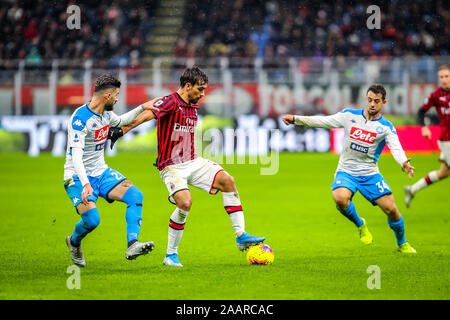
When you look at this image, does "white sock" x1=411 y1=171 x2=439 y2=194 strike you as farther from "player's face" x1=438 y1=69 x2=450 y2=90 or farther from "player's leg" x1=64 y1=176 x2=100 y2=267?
"player's leg" x1=64 y1=176 x2=100 y2=267

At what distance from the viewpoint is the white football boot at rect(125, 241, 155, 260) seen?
7262 millimetres

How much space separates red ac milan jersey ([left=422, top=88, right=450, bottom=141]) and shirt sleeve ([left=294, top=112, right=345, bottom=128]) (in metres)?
3.95

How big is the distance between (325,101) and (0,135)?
11619 mm

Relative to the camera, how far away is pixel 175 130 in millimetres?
7883

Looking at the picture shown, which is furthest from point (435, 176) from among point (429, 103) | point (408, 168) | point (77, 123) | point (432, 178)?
point (77, 123)

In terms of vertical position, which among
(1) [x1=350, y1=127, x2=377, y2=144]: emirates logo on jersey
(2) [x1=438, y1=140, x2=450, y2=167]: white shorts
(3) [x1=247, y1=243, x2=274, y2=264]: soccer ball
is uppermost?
(1) [x1=350, y1=127, x2=377, y2=144]: emirates logo on jersey

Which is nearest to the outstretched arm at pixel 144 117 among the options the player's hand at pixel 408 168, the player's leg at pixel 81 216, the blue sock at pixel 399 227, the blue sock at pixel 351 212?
the player's leg at pixel 81 216

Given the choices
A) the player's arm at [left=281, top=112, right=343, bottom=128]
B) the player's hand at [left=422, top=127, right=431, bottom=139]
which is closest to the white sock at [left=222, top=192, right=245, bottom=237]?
the player's arm at [left=281, top=112, right=343, bottom=128]

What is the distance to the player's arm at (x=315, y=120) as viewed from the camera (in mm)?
8531

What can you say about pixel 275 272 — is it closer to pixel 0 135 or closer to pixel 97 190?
pixel 97 190

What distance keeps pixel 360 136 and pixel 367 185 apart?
59cm

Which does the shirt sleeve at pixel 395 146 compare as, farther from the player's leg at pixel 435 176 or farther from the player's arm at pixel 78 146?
the player's leg at pixel 435 176

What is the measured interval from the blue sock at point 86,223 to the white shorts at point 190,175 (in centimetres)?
81
